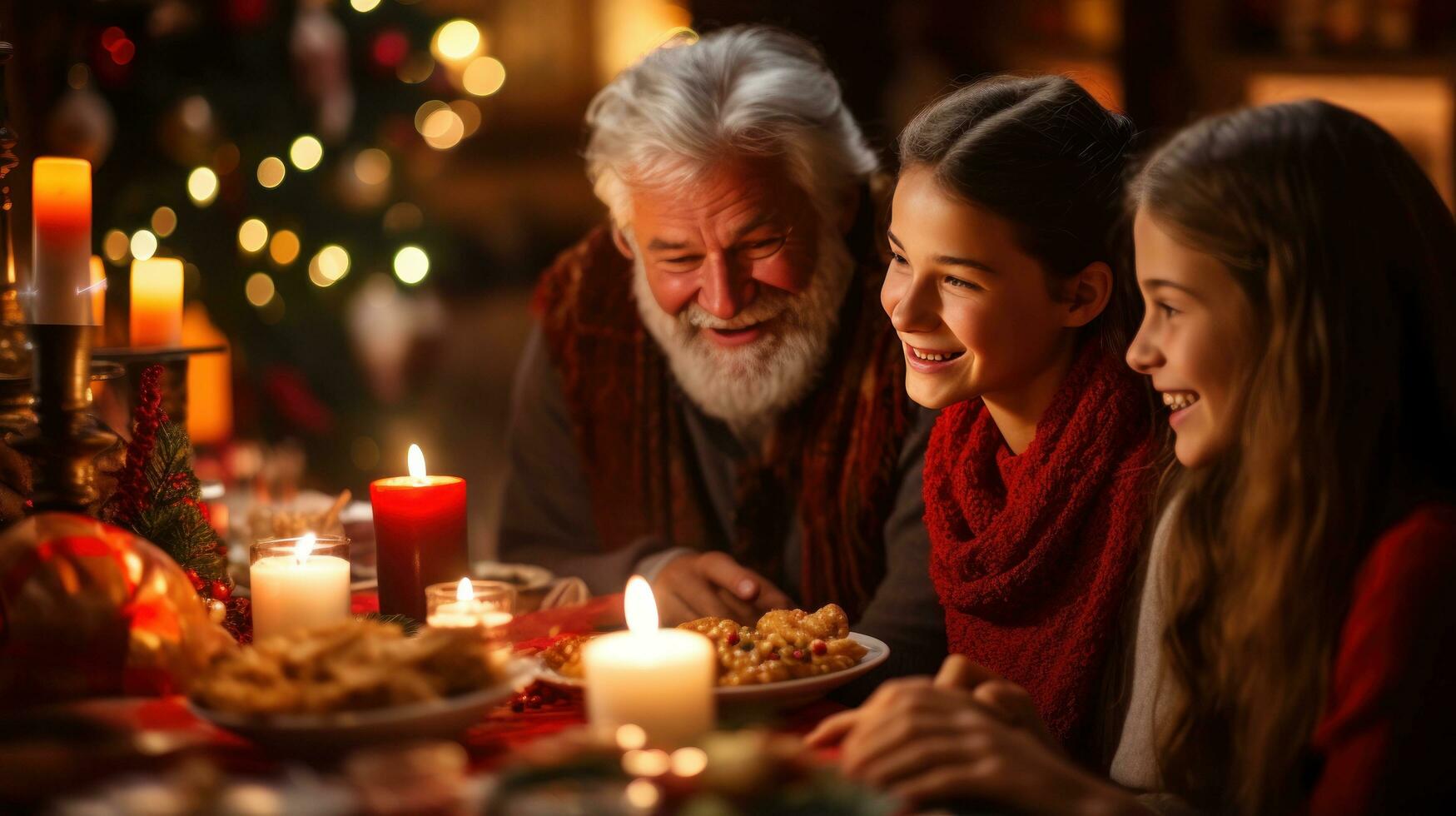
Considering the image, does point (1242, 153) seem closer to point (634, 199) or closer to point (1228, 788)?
point (1228, 788)

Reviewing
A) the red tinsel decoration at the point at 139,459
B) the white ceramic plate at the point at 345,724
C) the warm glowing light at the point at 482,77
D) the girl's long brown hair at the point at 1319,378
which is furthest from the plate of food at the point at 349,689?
the warm glowing light at the point at 482,77

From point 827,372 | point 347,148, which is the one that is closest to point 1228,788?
point 827,372

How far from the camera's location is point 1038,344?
1695mm

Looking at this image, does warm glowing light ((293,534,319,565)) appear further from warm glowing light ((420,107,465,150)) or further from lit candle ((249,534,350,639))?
warm glowing light ((420,107,465,150))

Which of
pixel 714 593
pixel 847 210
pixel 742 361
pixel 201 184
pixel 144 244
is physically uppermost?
pixel 201 184

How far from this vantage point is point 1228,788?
1312 millimetres

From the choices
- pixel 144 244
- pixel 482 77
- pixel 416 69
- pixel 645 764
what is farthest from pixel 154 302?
pixel 482 77

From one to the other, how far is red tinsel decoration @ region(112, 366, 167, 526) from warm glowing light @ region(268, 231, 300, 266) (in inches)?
99.1

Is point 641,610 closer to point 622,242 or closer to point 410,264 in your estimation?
point 622,242

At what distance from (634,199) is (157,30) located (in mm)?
2092

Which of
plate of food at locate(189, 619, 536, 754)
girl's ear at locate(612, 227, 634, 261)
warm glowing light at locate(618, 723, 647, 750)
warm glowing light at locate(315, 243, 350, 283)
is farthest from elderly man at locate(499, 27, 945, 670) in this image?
warm glowing light at locate(315, 243, 350, 283)

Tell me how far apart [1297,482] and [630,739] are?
0.66m

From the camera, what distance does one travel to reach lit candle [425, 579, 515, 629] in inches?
52.7

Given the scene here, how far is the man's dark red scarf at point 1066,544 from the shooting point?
63.7 inches
